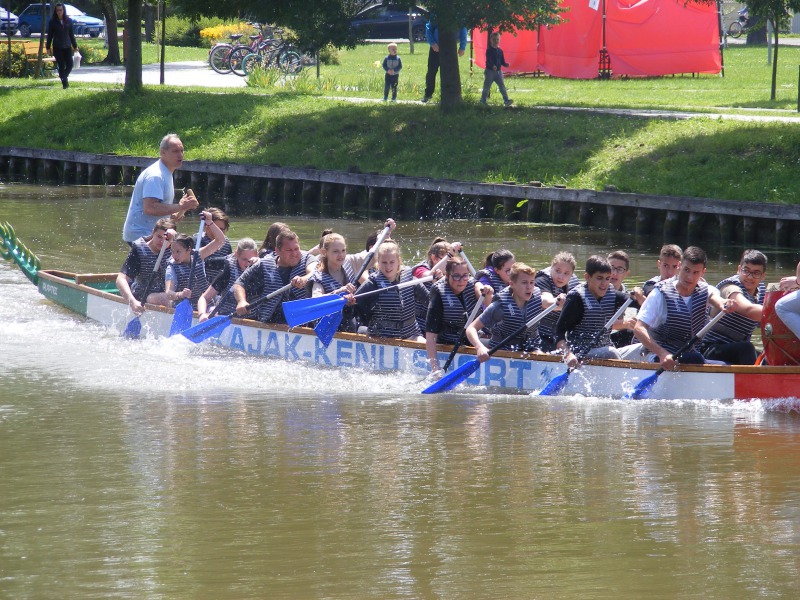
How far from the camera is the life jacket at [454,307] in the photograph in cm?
1066

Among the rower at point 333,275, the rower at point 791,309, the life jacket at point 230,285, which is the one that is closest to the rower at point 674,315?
the rower at point 791,309

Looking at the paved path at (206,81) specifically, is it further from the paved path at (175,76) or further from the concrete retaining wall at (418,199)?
the concrete retaining wall at (418,199)

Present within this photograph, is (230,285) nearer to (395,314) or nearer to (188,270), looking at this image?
(188,270)

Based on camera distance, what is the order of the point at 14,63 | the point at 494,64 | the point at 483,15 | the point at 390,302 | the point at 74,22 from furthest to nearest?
the point at 74,22
the point at 14,63
the point at 494,64
the point at 483,15
the point at 390,302

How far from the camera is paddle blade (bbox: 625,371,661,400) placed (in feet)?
32.1

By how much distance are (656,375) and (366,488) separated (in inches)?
118

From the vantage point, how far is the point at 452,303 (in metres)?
10.7

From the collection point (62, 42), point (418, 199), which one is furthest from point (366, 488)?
point (62, 42)

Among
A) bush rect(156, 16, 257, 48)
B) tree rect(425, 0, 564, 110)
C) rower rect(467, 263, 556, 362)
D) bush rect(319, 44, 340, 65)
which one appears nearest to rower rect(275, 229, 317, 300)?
rower rect(467, 263, 556, 362)

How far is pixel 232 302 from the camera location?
40.5 ft

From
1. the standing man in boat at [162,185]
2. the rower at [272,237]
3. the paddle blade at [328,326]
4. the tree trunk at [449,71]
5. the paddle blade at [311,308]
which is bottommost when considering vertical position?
the paddle blade at [328,326]

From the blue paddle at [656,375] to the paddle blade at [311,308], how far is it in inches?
106

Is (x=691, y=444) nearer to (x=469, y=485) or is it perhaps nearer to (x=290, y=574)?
(x=469, y=485)

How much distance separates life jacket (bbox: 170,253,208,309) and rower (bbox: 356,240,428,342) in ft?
6.60
